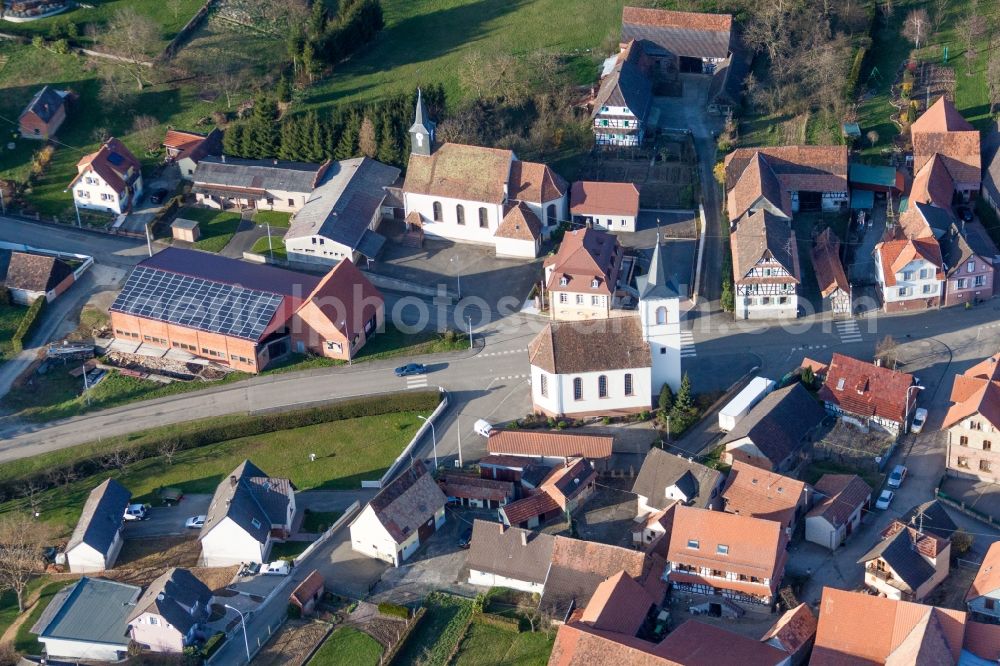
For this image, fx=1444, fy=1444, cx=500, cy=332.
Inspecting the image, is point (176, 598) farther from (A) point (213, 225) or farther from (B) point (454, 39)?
(B) point (454, 39)

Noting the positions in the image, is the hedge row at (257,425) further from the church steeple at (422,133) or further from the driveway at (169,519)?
the church steeple at (422,133)

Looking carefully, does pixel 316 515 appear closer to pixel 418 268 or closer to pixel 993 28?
pixel 418 268

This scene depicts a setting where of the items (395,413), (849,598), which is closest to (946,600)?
(849,598)

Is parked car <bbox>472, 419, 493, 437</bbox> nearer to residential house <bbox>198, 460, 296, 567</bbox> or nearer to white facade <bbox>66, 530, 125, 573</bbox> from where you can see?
residential house <bbox>198, 460, 296, 567</bbox>

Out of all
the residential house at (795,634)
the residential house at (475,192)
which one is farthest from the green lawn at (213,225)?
the residential house at (795,634)

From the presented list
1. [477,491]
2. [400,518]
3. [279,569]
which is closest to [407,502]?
[400,518]

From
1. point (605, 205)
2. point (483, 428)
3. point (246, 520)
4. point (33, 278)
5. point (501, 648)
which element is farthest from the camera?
point (605, 205)
